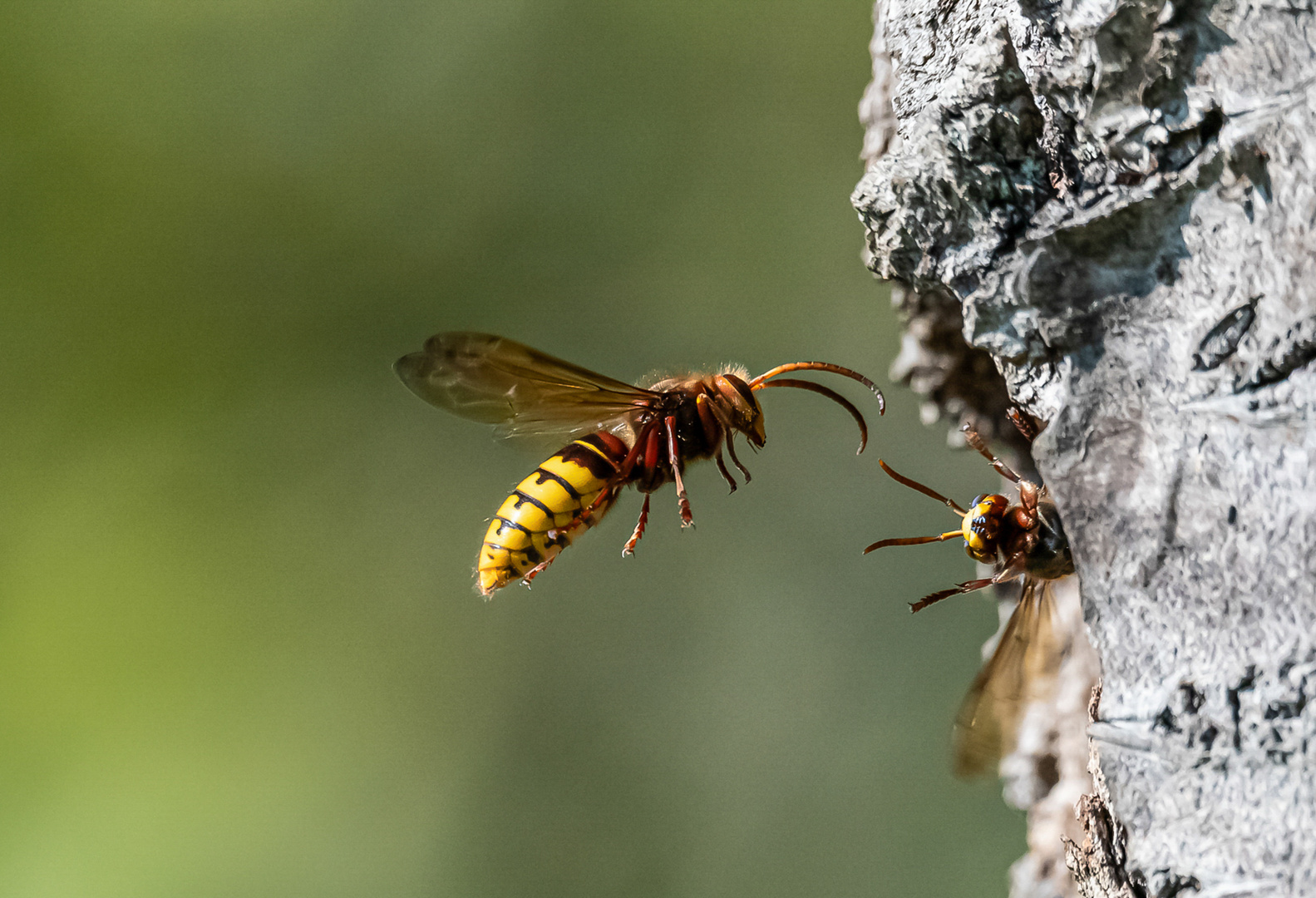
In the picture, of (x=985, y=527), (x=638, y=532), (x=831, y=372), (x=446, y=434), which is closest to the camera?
(x=985, y=527)

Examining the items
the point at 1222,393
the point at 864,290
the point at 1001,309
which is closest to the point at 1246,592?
the point at 1222,393

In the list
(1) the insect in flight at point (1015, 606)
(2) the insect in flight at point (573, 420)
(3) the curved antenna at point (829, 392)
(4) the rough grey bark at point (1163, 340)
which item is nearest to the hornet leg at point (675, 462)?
(2) the insect in flight at point (573, 420)

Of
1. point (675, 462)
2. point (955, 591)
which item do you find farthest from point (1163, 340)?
point (675, 462)

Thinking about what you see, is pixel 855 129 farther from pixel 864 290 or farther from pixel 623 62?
pixel 623 62

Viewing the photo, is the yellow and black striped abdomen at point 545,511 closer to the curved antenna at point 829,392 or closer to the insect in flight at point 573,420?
the insect in flight at point 573,420

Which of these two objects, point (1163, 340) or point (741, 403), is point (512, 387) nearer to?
point (741, 403)

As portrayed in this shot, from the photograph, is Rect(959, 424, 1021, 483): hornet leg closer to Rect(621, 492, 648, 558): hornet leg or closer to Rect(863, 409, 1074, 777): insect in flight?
Rect(863, 409, 1074, 777): insect in flight
